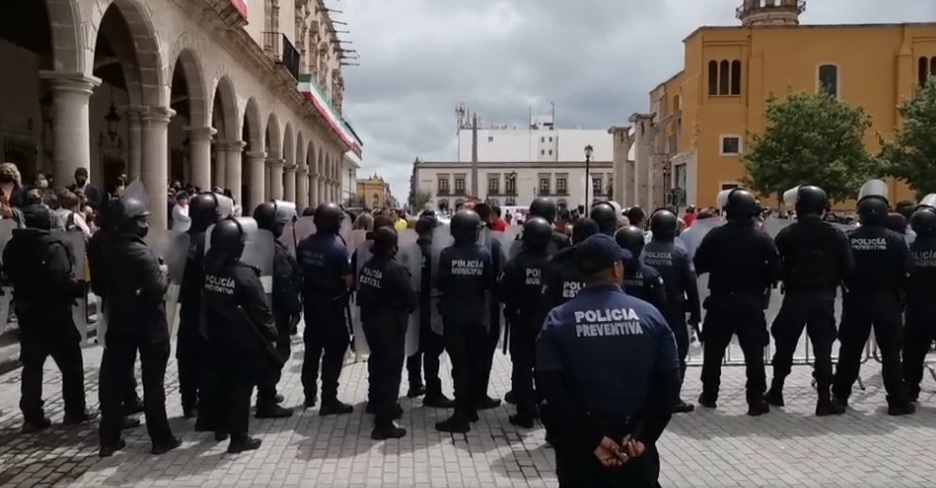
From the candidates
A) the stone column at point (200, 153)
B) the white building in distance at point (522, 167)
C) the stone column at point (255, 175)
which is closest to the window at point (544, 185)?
the white building in distance at point (522, 167)

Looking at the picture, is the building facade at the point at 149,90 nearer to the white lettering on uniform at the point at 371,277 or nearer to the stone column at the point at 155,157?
the stone column at the point at 155,157

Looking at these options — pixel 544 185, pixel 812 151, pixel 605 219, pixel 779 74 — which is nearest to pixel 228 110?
pixel 605 219

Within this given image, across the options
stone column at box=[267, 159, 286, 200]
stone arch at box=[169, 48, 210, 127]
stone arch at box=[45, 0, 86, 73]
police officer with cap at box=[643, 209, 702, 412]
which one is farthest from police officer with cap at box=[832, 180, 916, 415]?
stone column at box=[267, 159, 286, 200]

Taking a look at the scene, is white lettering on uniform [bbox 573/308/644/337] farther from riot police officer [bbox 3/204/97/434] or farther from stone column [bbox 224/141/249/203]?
stone column [bbox 224/141/249/203]

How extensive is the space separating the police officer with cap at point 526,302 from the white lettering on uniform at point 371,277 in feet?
3.62

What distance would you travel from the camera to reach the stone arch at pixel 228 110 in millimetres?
23781

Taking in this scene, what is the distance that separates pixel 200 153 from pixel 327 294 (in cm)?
1399

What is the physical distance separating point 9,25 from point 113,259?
1364 cm

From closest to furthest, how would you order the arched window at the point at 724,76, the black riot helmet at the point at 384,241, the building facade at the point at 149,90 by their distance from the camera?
the black riot helmet at the point at 384,241 → the building facade at the point at 149,90 → the arched window at the point at 724,76

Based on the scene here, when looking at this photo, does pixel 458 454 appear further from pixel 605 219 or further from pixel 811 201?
pixel 811 201

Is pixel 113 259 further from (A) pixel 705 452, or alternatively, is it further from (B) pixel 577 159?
(B) pixel 577 159

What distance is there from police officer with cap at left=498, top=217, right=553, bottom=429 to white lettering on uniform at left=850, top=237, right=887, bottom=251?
2.99m

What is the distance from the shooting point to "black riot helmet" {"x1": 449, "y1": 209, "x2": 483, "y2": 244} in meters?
8.02

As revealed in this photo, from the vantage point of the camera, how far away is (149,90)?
17406 millimetres
